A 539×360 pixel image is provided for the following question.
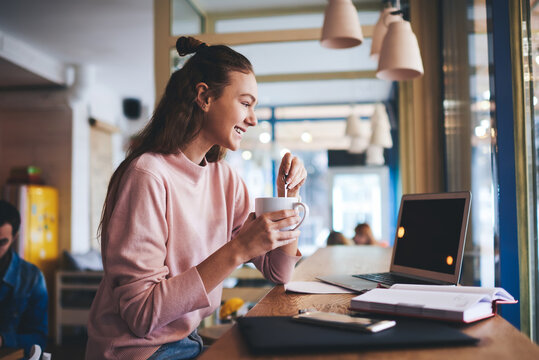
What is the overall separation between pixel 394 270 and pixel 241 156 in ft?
22.0

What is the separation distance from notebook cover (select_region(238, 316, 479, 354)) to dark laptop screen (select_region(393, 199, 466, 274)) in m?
0.47

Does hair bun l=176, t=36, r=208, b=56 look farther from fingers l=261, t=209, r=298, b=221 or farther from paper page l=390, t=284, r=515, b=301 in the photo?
paper page l=390, t=284, r=515, b=301

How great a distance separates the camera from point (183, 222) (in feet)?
3.84

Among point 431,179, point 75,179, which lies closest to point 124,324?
point 431,179

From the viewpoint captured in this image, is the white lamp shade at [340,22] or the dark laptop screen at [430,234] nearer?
the dark laptop screen at [430,234]

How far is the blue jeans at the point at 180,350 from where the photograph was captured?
3.56ft

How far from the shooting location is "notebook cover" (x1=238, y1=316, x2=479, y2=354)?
26.2 inches

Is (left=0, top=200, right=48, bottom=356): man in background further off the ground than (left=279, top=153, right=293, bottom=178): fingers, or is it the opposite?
(left=279, top=153, right=293, bottom=178): fingers

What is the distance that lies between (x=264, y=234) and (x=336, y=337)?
0.29m

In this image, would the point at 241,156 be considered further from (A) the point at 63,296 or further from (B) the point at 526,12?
(B) the point at 526,12

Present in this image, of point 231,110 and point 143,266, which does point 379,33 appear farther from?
point 143,266

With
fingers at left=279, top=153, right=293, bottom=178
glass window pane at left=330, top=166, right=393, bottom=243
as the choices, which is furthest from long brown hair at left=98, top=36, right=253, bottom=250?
glass window pane at left=330, top=166, right=393, bottom=243

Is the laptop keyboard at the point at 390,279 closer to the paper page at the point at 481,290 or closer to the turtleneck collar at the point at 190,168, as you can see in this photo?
the paper page at the point at 481,290

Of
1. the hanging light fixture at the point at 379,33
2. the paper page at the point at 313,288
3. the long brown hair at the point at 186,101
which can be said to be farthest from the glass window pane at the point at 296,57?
the paper page at the point at 313,288
